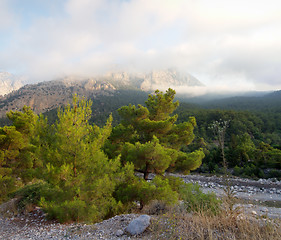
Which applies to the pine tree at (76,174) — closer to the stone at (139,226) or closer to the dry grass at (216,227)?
the stone at (139,226)

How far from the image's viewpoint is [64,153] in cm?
598

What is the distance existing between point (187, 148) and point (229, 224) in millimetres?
29128

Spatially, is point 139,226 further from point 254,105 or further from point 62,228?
point 254,105

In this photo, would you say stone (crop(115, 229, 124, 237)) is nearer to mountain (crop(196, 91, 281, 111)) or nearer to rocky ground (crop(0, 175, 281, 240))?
rocky ground (crop(0, 175, 281, 240))

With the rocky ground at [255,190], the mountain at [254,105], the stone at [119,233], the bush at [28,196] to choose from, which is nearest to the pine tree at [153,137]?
the stone at [119,233]

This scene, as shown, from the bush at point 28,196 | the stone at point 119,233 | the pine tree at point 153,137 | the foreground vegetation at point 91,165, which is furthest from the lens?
the pine tree at point 153,137

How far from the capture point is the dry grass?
10.0 feet

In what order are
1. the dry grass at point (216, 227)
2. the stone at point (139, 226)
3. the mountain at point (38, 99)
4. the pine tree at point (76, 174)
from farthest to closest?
the mountain at point (38, 99) → the pine tree at point (76, 174) → the stone at point (139, 226) → the dry grass at point (216, 227)

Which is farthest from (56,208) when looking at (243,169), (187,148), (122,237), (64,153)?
(187,148)

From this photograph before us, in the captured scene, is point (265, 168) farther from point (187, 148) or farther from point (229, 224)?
point (229, 224)

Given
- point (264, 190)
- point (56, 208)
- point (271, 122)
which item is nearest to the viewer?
point (56, 208)

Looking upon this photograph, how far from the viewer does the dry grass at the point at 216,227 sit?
306 centimetres

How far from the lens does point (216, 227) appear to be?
356 centimetres

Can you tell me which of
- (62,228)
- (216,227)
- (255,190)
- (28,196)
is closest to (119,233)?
(62,228)
